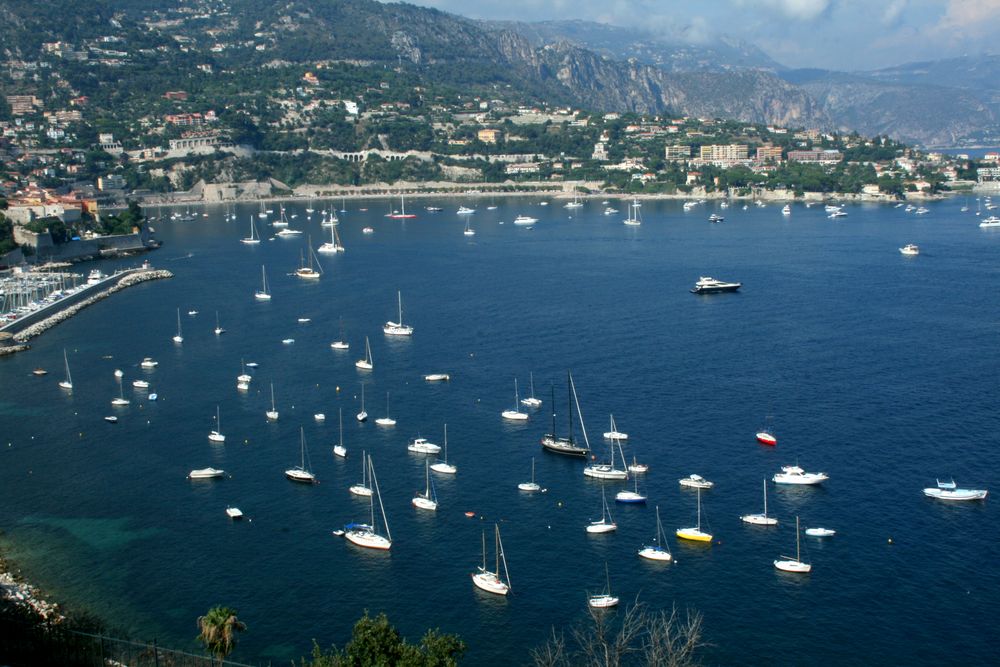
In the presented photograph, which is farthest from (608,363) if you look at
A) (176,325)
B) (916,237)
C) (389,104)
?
(389,104)

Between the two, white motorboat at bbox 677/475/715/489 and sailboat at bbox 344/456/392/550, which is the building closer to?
white motorboat at bbox 677/475/715/489

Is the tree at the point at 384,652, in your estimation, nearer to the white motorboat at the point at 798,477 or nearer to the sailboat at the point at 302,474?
the sailboat at the point at 302,474

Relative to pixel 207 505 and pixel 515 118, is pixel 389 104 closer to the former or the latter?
pixel 515 118

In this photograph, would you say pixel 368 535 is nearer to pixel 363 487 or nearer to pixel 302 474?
pixel 363 487

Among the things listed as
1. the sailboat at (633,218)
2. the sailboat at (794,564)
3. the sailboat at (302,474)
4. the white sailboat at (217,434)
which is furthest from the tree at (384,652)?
the sailboat at (633,218)

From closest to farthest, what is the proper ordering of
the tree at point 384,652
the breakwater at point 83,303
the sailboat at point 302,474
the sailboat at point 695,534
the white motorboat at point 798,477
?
the tree at point 384,652, the sailboat at point 695,534, the white motorboat at point 798,477, the sailboat at point 302,474, the breakwater at point 83,303

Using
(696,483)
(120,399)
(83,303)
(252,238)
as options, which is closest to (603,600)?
(696,483)
